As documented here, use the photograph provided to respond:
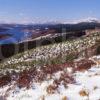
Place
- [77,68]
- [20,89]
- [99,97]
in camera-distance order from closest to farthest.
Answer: [99,97], [20,89], [77,68]

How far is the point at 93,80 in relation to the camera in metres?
13.6

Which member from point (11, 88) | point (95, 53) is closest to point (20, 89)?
point (11, 88)

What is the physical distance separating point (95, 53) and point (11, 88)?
10.7 meters

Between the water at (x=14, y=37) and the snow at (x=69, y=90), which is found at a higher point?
the snow at (x=69, y=90)

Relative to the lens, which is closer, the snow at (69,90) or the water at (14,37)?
the snow at (69,90)

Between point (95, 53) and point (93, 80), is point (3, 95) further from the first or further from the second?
point (95, 53)

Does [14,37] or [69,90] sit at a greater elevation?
[69,90]

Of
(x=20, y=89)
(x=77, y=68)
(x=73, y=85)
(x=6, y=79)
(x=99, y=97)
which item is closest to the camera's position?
(x=99, y=97)

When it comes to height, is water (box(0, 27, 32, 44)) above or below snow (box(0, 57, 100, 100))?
below

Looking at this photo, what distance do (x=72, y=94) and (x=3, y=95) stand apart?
3212mm

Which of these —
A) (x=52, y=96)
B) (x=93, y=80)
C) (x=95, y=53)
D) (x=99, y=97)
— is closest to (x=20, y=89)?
(x=52, y=96)

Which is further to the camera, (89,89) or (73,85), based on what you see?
(73,85)

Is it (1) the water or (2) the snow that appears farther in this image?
(1) the water

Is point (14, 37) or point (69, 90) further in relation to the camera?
point (14, 37)
